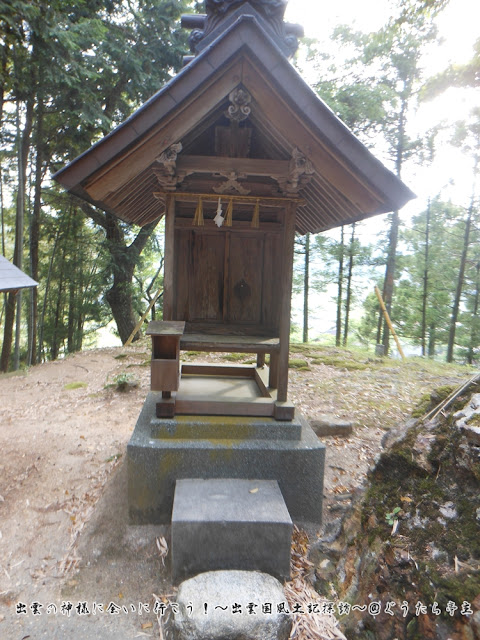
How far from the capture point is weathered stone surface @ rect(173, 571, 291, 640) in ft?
6.82

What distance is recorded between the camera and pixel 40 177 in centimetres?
1195

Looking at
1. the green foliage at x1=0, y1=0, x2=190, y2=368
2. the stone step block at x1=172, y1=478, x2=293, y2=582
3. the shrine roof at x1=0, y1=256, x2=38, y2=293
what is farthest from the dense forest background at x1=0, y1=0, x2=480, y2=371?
the stone step block at x1=172, y1=478, x2=293, y2=582

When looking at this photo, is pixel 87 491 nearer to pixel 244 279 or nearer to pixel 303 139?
pixel 244 279

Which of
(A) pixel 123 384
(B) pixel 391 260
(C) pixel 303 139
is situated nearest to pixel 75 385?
(A) pixel 123 384

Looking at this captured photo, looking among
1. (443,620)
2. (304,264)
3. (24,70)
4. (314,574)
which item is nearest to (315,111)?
(443,620)

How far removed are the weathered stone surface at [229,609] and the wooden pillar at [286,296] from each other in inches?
66.7

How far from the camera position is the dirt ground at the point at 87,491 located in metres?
2.53

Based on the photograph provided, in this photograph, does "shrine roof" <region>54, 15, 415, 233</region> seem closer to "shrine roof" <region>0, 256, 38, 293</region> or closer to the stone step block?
the stone step block

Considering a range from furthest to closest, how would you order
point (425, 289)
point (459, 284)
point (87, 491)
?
point (425, 289)
point (459, 284)
point (87, 491)

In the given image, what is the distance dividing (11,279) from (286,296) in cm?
500

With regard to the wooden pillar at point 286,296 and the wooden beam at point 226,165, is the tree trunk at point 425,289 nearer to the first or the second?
the wooden pillar at point 286,296

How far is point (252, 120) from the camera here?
337 centimetres

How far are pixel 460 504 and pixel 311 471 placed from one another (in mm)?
1527

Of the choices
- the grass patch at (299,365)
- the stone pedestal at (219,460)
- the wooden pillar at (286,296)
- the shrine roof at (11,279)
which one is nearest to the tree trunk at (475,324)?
the grass patch at (299,365)
